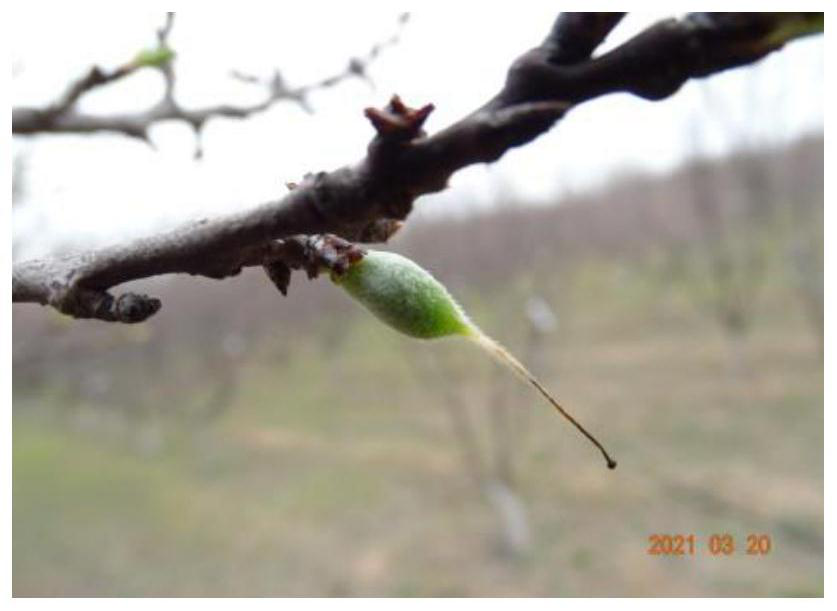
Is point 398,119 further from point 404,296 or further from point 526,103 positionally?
point 404,296

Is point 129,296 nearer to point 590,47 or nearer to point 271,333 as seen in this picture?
point 590,47

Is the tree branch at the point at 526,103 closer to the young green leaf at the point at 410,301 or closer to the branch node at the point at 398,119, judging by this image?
the branch node at the point at 398,119

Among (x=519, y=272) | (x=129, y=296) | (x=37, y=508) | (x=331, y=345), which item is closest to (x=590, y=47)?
(x=129, y=296)
